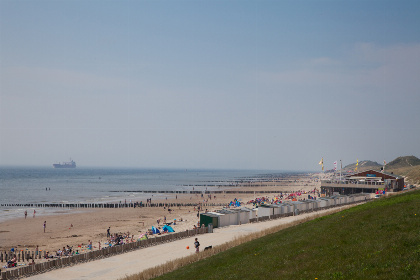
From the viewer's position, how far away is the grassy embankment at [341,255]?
42.2 ft

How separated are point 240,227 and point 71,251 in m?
17.2

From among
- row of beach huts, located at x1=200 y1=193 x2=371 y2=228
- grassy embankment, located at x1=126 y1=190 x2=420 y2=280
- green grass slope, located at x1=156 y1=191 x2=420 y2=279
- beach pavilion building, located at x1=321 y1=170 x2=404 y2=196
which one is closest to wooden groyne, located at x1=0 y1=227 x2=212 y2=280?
row of beach huts, located at x1=200 y1=193 x2=371 y2=228

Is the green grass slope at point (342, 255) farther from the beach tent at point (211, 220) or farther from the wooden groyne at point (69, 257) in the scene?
the beach tent at point (211, 220)

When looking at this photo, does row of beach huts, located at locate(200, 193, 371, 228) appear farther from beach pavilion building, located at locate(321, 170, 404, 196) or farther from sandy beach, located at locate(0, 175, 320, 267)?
beach pavilion building, located at locate(321, 170, 404, 196)

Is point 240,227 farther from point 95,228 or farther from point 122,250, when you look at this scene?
point 95,228

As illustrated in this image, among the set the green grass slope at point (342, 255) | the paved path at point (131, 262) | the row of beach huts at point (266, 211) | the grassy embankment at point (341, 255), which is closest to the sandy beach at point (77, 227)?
the row of beach huts at point (266, 211)

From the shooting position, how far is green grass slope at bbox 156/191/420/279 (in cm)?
1287

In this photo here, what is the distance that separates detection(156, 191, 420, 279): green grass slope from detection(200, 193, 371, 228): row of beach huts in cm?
1784

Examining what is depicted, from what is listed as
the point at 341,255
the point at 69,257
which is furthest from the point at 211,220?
the point at 341,255

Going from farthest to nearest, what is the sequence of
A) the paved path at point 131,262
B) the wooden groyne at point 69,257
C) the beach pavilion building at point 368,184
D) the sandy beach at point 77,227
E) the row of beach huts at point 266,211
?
the beach pavilion building at point 368,184 < the sandy beach at point 77,227 < the row of beach huts at point 266,211 < the paved path at point 131,262 < the wooden groyne at point 69,257

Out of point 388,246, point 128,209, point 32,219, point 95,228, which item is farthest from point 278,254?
point 128,209

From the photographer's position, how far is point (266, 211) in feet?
151

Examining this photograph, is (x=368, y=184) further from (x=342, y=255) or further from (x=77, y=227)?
(x=342, y=255)

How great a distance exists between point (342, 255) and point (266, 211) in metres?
31.5
